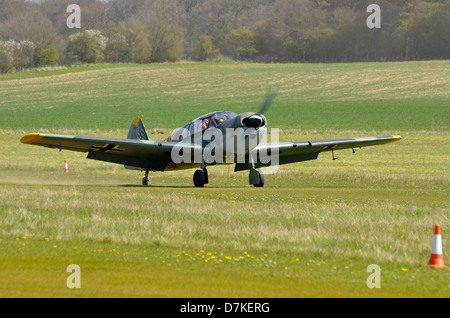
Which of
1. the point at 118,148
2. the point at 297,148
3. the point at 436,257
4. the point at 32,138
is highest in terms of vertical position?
the point at 32,138

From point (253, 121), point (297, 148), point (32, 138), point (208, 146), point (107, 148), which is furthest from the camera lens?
point (297, 148)

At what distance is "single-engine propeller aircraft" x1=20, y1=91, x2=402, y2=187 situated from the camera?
2177 centimetres

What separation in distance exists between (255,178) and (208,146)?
198 centimetres

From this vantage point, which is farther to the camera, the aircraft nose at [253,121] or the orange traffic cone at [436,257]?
the aircraft nose at [253,121]

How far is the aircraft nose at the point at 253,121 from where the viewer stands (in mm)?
21578

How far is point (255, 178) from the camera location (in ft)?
76.8

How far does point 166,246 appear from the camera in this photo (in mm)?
11695

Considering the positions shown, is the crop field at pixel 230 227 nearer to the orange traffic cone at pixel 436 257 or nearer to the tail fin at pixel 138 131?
the orange traffic cone at pixel 436 257

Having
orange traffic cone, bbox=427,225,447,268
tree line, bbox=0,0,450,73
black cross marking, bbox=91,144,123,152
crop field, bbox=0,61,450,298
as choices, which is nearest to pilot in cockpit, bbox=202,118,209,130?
crop field, bbox=0,61,450,298

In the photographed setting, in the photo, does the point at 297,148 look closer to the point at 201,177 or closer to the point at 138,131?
the point at 201,177

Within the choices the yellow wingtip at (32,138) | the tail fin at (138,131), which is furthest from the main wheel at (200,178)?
the yellow wingtip at (32,138)

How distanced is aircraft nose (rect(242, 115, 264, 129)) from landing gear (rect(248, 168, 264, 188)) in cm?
223

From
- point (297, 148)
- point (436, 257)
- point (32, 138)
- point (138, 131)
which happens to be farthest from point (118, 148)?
point (436, 257)

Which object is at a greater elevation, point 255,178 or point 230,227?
point 230,227
